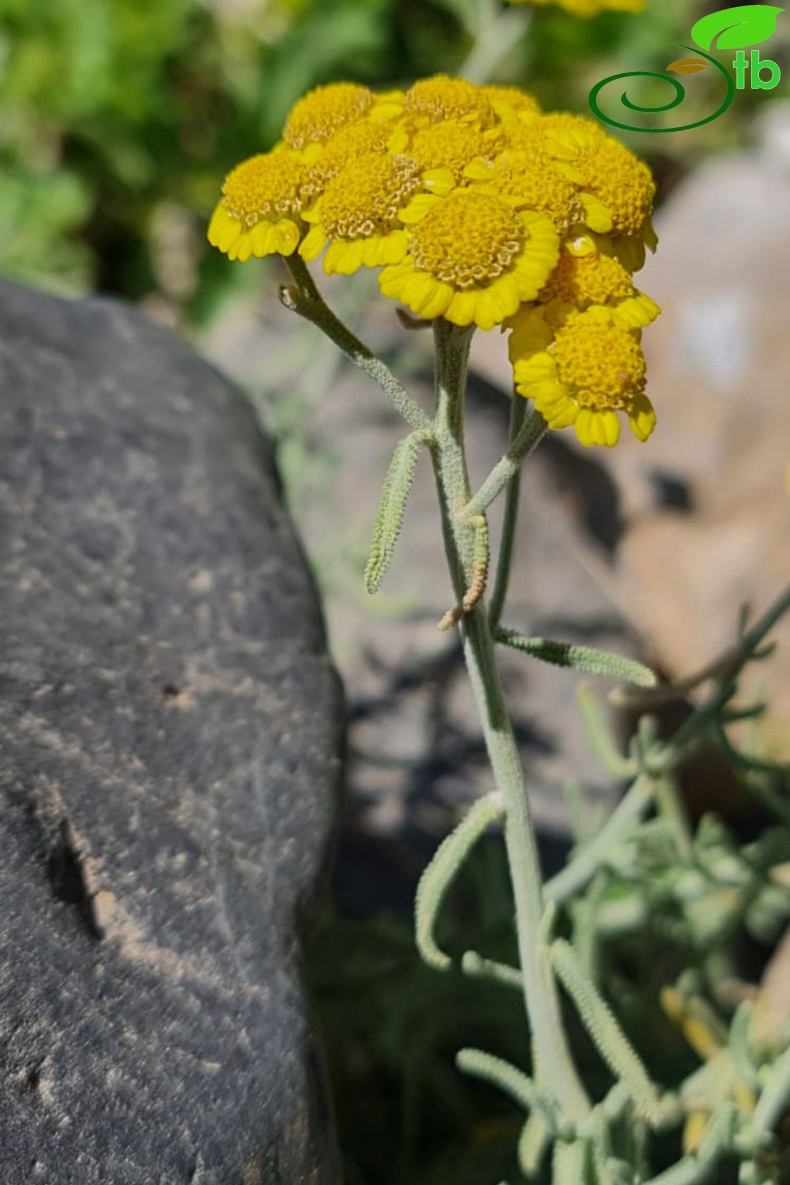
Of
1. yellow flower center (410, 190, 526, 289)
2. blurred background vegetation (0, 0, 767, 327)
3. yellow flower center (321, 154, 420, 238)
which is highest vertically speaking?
blurred background vegetation (0, 0, 767, 327)

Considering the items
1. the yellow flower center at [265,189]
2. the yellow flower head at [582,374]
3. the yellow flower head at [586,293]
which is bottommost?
the yellow flower head at [582,374]

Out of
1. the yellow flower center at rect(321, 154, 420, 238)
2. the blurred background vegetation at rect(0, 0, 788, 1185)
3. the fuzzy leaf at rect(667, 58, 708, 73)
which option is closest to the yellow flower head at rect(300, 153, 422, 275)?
the yellow flower center at rect(321, 154, 420, 238)

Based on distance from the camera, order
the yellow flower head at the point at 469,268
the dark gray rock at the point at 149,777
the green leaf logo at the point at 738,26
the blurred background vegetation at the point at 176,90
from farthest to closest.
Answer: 1. the blurred background vegetation at the point at 176,90
2. the green leaf logo at the point at 738,26
3. the dark gray rock at the point at 149,777
4. the yellow flower head at the point at 469,268

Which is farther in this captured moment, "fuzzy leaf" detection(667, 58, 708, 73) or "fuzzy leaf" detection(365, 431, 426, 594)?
"fuzzy leaf" detection(667, 58, 708, 73)

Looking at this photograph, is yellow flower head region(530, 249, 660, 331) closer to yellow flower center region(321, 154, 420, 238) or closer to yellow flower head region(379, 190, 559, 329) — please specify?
yellow flower head region(379, 190, 559, 329)

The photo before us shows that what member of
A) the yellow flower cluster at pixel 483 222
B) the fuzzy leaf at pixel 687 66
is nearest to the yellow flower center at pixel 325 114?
the yellow flower cluster at pixel 483 222

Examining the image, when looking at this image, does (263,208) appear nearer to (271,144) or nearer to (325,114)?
(325,114)

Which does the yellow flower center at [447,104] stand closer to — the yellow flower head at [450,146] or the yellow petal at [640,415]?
the yellow flower head at [450,146]
